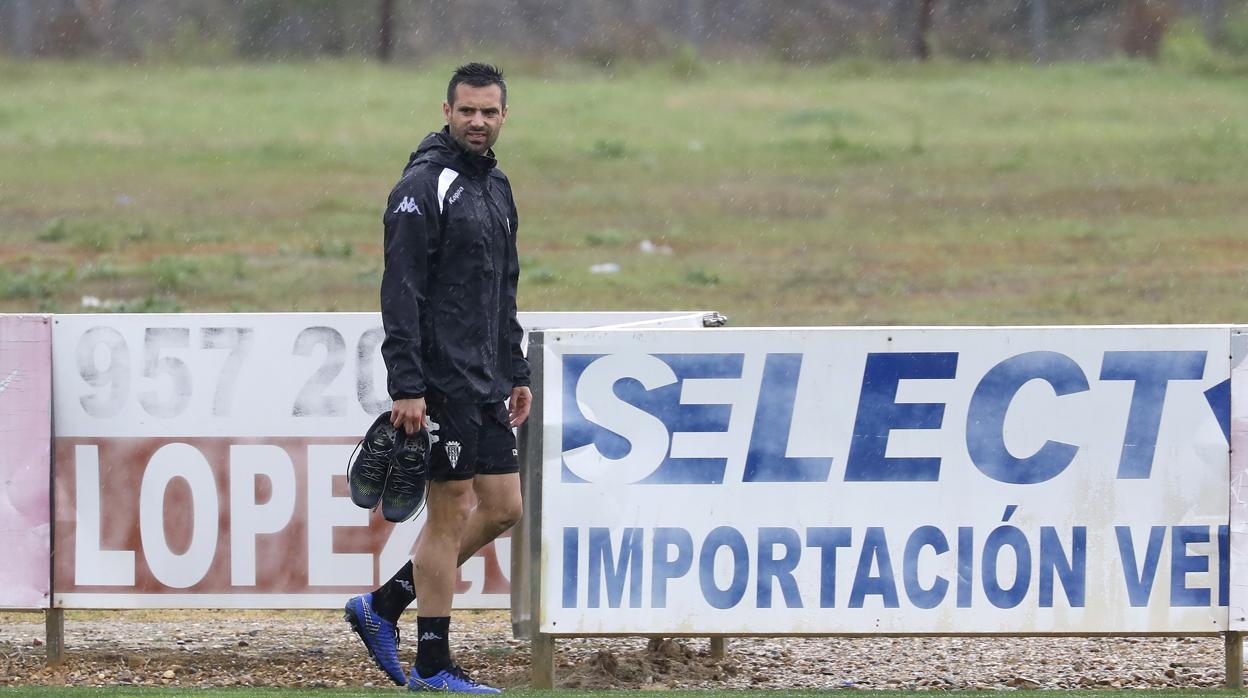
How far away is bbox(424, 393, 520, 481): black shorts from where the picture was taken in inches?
237

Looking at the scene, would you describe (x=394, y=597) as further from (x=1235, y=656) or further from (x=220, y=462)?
(x=1235, y=656)

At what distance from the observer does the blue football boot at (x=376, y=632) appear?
6.36m

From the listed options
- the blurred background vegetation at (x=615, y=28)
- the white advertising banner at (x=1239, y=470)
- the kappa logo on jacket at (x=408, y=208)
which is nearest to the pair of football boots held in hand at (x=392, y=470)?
the kappa logo on jacket at (x=408, y=208)

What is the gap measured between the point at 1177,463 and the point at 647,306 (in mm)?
12162

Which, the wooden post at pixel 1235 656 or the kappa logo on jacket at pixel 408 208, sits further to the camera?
the wooden post at pixel 1235 656

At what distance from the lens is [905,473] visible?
636 cm

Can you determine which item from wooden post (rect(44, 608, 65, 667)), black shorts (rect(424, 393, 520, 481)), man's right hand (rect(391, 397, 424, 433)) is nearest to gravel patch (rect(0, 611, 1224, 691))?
wooden post (rect(44, 608, 65, 667))

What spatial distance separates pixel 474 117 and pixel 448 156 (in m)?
0.16

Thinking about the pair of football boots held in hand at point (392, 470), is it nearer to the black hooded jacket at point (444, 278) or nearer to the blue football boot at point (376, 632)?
the black hooded jacket at point (444, 278)

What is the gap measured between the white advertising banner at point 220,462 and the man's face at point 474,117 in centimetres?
140

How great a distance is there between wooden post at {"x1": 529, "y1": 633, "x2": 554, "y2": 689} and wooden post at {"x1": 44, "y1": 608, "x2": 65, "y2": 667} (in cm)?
203

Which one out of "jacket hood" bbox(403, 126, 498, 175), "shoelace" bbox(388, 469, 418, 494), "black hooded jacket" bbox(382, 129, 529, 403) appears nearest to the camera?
"black hooded jacket" bbox(382, 129, 529, 403)

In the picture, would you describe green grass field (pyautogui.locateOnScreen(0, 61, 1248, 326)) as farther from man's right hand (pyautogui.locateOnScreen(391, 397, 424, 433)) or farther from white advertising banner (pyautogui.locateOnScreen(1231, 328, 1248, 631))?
man's right hand (pyautogui.locateOnScreen(391, 397, 424, 433))

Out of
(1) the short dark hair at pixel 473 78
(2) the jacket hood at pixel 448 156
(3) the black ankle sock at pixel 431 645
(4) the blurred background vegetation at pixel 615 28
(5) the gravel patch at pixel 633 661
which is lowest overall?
(5) the gravel patch at pixel 633 661
